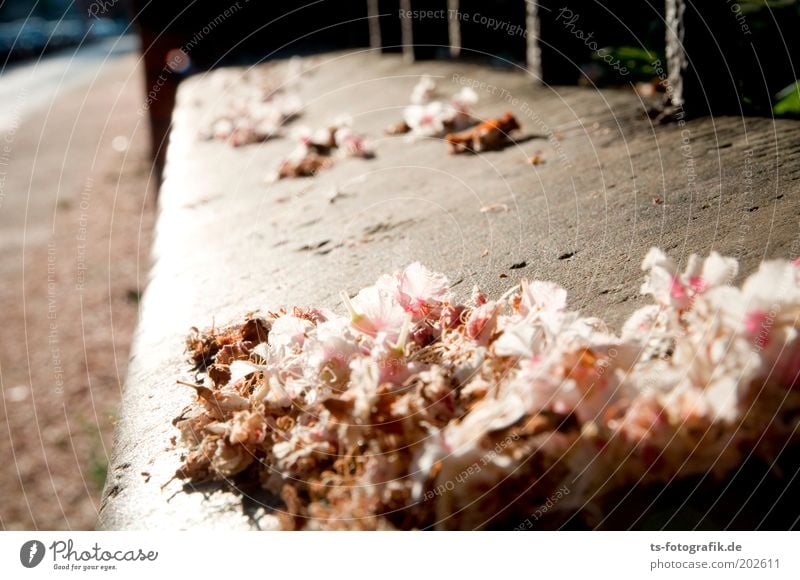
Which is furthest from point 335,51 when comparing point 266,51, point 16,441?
point 16,441

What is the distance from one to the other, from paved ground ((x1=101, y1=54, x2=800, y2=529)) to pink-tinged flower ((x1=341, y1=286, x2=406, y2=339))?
39cm

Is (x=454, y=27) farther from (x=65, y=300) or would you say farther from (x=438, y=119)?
(x=65, y=300)

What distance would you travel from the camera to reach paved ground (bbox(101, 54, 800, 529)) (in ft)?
5.51

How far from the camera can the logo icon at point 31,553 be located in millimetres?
1535

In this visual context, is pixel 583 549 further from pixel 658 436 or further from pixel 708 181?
pixel 708 181

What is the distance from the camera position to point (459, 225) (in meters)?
2.44

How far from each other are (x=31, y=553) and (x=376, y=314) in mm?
872

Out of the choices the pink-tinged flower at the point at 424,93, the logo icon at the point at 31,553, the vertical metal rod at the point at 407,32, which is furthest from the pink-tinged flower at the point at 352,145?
the vertical metal rod at the point at 407,32

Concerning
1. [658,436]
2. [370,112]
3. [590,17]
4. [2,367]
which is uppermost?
[590,17]

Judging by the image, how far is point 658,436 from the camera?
3.50 ft

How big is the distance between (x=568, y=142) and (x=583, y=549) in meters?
1.94

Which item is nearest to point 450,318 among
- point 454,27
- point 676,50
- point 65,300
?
point 676,50

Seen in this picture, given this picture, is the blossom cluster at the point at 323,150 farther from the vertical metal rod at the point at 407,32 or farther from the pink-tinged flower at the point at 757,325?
the pink-tinged flower at the point at 757,325

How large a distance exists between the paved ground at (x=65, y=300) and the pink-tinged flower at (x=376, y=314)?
4.13 ft
